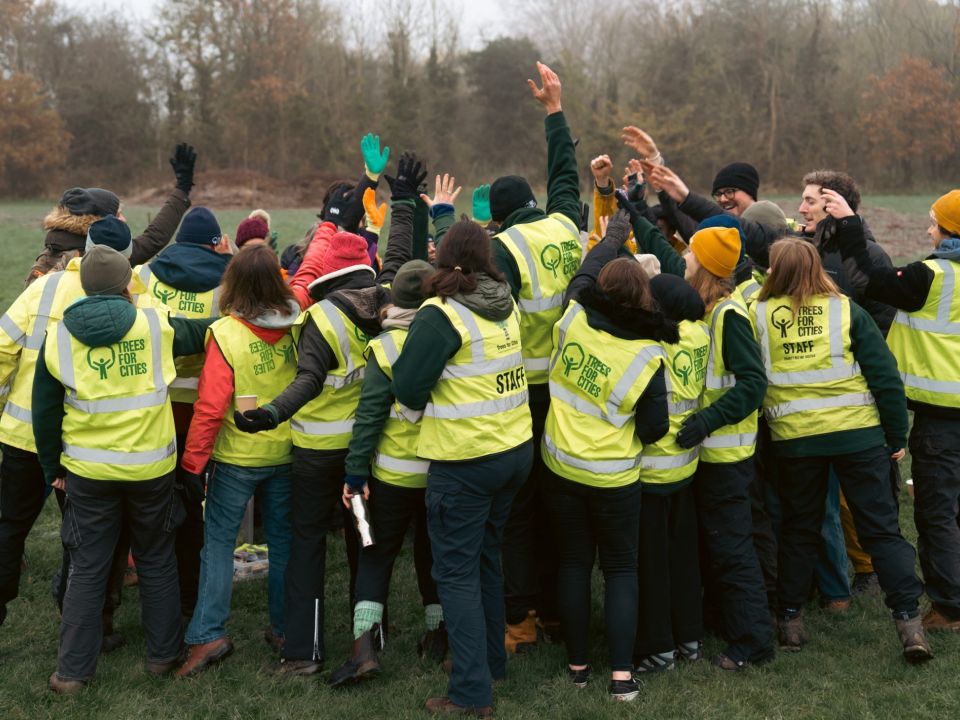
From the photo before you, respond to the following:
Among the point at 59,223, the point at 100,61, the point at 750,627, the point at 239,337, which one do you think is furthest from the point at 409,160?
the point at 100,61

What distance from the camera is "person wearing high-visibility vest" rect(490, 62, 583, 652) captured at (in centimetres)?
468

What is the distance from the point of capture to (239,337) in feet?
14.5

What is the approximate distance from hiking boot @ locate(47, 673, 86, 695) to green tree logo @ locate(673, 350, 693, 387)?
10.4 ft

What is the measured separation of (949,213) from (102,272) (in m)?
4.41

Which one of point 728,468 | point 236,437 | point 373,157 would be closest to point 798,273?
point 728,468

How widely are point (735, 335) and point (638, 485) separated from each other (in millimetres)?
869

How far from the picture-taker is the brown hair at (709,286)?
450cm

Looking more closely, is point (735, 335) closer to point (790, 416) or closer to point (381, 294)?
point (790, 416)

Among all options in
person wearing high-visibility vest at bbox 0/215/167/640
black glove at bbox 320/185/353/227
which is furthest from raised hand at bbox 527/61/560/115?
person wearing high-visibility vest at bbox 0/215/167/640

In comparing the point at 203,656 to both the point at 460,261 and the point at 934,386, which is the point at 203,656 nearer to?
the point at 460,261

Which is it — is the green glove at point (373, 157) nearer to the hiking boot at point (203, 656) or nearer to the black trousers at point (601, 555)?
the black trousers at point (601, 555)

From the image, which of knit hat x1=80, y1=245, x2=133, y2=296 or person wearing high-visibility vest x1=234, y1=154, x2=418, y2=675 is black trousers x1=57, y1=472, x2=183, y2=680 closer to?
person wearing high-visibility vest x1=234, y1=154, x2=418, y2=675

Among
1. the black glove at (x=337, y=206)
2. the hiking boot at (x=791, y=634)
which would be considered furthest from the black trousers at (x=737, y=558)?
the black glove at (x=337, y=206)

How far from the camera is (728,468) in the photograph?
448cm
